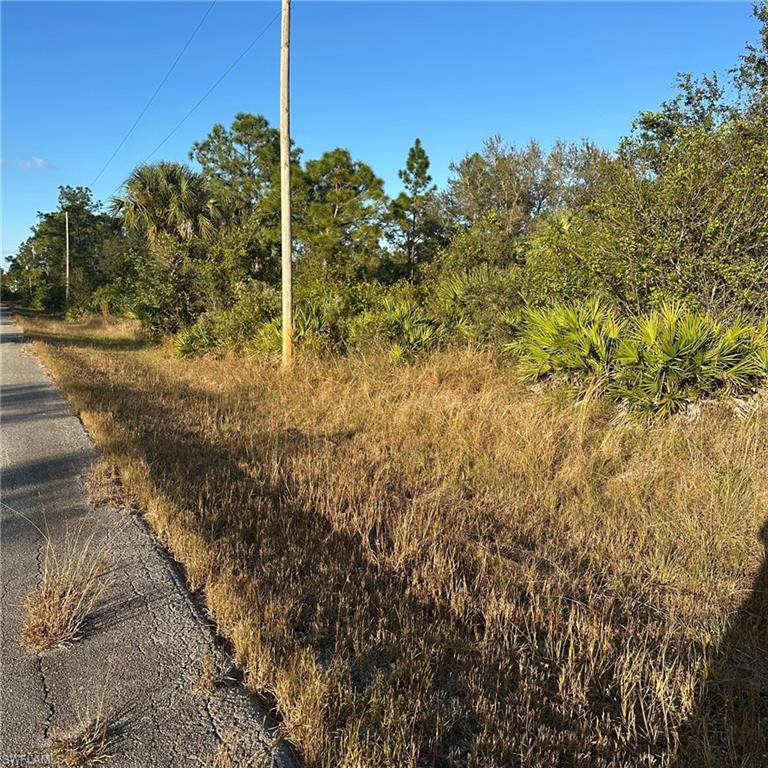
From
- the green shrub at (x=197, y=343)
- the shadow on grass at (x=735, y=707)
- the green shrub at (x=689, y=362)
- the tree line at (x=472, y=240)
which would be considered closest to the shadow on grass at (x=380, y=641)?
the shadow on grass at (x=735, y=707)

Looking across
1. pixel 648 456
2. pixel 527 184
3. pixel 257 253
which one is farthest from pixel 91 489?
Result: pixel 527 184

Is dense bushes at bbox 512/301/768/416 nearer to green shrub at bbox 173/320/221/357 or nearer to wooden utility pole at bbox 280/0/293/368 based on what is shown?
wooden utility pole at bbox 280/0/293/368

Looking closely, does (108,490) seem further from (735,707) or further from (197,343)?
(197,343)

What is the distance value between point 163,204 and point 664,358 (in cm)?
2377

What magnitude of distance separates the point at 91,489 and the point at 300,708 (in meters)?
3.50

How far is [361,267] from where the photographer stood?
24625 mm

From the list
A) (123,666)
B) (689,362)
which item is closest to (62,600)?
(123,666)

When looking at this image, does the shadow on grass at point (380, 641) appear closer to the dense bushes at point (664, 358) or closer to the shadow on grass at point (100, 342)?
the dense bushes at point (664, 358)

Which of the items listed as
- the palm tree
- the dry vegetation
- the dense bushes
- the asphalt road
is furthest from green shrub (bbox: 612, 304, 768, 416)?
the palm tree

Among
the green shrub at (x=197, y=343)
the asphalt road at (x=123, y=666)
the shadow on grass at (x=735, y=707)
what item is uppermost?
the green shrub at (x=197, y=343)

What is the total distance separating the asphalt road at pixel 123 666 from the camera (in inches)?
84.0

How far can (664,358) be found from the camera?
6500 mm

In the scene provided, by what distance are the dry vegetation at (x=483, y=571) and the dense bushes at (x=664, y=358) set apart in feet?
1.15

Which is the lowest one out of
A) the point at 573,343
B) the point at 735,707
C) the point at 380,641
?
the point at 735,707
